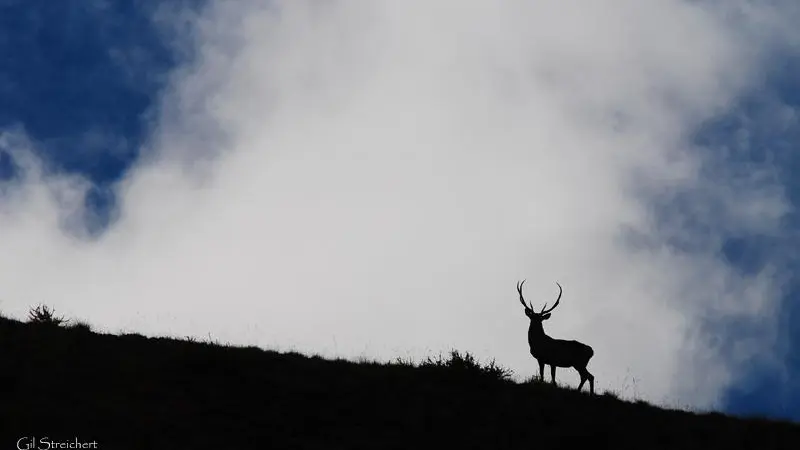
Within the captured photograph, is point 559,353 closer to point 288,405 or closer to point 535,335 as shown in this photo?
point 535,335

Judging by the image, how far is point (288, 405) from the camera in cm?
1345

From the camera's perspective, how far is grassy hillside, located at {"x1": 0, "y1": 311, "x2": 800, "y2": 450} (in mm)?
11773

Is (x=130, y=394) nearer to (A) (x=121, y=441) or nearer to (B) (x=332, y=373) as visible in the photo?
(A) (x=121, y=441)

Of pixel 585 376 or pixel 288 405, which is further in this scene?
pixel 585 376

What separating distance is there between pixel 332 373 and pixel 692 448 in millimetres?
6927

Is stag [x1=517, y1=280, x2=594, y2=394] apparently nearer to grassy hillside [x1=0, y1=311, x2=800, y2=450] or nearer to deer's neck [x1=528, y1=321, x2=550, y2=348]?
deer's neck [x1=528, y1=321, x2=550, y2=348]

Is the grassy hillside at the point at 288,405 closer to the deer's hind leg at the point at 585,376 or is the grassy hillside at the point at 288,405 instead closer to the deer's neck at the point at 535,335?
the deer's hind leg at the point at 585,376

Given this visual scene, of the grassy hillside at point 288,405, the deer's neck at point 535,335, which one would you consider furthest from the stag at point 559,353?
the grassy hillside at point 288,405

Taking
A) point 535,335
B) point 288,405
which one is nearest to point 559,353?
point 535,335

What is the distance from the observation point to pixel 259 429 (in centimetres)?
1223

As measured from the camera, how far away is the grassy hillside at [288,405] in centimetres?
1177

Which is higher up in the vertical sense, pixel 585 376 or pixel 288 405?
pixel 585 376

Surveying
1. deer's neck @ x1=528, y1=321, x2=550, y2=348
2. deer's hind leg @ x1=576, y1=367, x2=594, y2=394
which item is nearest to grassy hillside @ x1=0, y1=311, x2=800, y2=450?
deer's hind leg @ x1=576, y1=367, x2=594, y2=394

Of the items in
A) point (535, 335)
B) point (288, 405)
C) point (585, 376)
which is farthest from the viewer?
point (535, 335)
